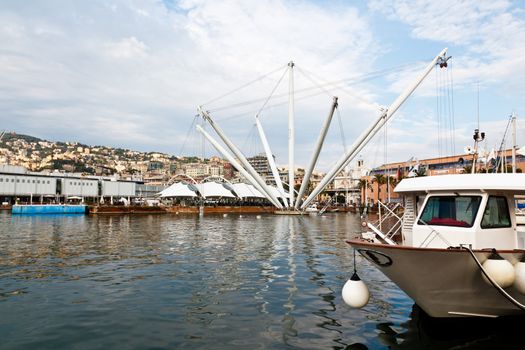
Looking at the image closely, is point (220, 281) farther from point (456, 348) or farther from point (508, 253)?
point (508, 253)

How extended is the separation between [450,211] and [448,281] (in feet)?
6.79

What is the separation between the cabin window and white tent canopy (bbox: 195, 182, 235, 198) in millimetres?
106918

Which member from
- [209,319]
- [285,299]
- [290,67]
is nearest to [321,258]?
[285,299]

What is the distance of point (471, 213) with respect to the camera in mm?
10445

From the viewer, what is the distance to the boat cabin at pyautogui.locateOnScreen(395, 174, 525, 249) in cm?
1026

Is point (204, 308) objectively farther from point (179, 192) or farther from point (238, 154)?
point (179, 192)

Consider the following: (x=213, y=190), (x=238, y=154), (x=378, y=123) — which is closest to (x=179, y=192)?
(x=213, y=190)

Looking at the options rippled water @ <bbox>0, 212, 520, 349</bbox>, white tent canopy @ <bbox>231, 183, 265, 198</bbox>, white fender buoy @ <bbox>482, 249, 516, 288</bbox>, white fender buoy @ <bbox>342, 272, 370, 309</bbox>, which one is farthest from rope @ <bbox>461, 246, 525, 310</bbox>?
white tent canopy @ <bbox>231, 183, 265, 198</bbox>

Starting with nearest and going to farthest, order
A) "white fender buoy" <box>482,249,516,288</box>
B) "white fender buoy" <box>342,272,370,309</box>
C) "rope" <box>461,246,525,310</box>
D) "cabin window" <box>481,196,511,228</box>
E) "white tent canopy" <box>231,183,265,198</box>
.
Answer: "rope" <box>461,246,525,310</box> → "white fender buoy" <box>482,249,516,288</box> → "cabin window" <box>481,196,511,228</box> → "white fender buoy" <box>342,272,370,309</box> → "white tent canopy" <box>231,183,265,198</box>

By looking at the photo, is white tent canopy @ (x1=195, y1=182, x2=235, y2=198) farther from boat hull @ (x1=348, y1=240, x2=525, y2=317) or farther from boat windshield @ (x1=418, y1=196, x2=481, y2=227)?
boat hull @ (x1=348, y1=240, x2=525, y2=317)

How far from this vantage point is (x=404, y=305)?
42.3 feet

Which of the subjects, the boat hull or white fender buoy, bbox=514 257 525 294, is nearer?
white fender buoy, bbox=514 257 525 294

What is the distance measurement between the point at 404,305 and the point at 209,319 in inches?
250

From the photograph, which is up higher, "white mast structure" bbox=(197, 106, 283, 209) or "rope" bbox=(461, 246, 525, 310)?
"white mast structure" bbox=(197, 106, 283, 209)
